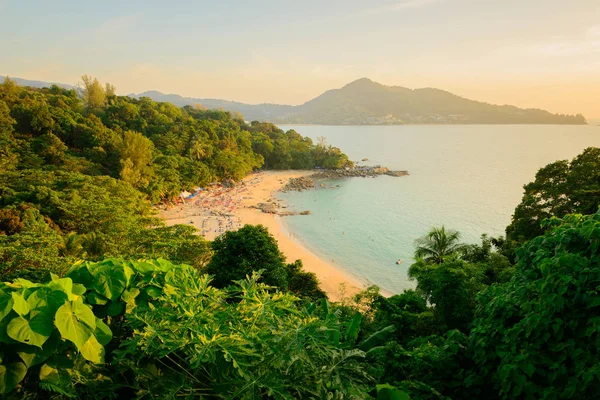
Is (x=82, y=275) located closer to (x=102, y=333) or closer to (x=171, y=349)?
(x=102, y=333)

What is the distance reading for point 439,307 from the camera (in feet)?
23.8

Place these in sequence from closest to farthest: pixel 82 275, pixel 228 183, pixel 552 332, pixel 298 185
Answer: pixel 82 275 → pixel 552 332 → pixel 228 183 → pixel 298 185

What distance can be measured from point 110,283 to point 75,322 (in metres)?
0.42

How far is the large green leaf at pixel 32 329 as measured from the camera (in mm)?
1966

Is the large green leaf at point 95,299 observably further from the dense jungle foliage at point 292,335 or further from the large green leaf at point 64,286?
the large green leaf at point 64,286

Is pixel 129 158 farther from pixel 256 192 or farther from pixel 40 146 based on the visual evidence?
pixel 256 192

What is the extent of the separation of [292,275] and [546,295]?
1196 cm

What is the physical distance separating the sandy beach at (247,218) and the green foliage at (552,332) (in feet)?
42.3

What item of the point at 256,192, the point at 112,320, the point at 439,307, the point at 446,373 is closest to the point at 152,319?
the point at 112,320

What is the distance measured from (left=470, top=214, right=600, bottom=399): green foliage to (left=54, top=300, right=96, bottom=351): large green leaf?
11.9 ft

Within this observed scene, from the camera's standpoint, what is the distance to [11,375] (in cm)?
201

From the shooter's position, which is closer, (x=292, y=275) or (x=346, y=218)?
(x=292, y=275)

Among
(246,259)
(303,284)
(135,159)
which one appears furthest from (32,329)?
(135,159)

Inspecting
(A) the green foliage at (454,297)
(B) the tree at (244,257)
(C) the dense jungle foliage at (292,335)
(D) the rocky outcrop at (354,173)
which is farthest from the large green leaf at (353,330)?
(D) the rocky outcrop at (354,173)
